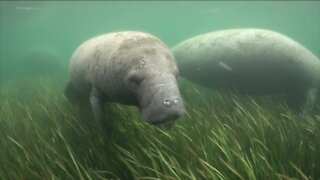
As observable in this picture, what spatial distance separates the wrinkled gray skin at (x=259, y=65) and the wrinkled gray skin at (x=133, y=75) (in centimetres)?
289

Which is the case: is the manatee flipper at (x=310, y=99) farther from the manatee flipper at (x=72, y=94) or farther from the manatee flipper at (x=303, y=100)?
the manatee flipper at (x=72, y=94)

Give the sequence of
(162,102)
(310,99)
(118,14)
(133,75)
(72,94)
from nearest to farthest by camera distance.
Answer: (162,102) < (133,75) < (310,99) < (72,94) < (118,14)

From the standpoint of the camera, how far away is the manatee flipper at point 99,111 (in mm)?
5188

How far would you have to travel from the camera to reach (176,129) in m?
4.79

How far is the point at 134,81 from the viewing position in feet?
15.2

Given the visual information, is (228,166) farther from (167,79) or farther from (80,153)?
(80,153)

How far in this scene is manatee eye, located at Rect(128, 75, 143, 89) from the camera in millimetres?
4546

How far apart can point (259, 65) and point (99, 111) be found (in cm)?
366

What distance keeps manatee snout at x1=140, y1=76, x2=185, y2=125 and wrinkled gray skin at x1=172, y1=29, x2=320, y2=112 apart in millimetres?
3747

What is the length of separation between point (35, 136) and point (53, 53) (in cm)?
1983

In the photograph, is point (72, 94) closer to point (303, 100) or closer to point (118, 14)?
point (303, 100)

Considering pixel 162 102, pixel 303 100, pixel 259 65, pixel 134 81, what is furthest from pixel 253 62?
pixel 162 102

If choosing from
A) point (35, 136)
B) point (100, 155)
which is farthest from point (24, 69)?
point (100, 155)

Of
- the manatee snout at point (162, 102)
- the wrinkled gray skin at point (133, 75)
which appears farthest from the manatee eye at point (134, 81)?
the manatee snout at point (162, 102)
